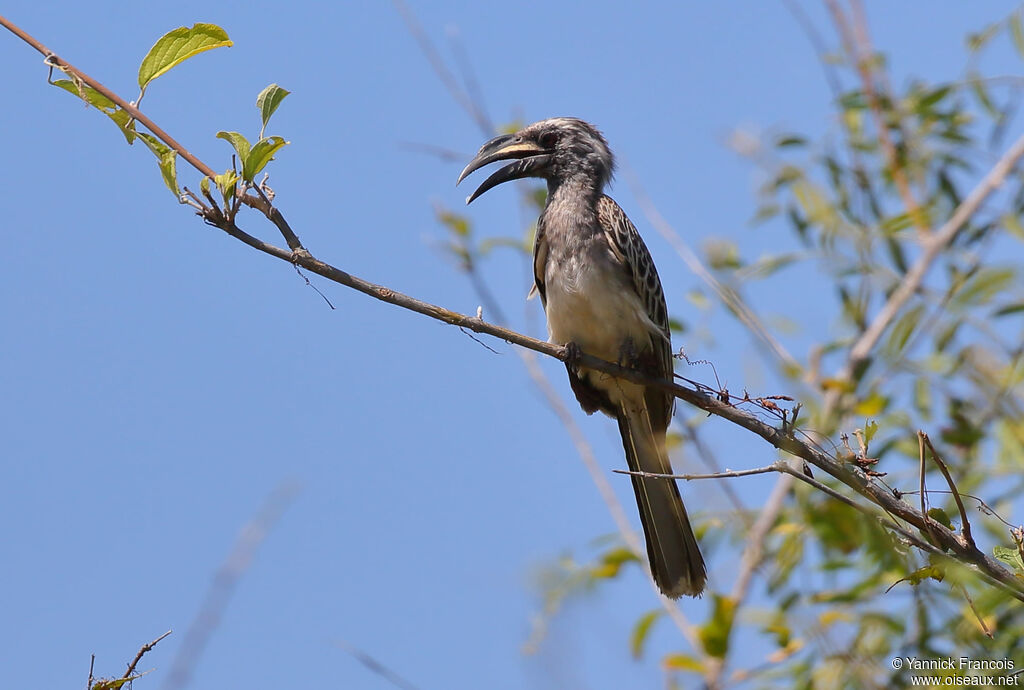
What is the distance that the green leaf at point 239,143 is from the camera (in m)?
2.60

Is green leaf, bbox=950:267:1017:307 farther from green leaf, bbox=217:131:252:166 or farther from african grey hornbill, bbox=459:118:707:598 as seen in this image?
green leaf, bbox=217:131:252:166

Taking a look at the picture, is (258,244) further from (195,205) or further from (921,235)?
(921,235)

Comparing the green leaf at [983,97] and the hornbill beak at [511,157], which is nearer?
the green leaf at [983,97]

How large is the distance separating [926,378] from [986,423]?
0.95ft

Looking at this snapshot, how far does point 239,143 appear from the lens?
2604 millimetres

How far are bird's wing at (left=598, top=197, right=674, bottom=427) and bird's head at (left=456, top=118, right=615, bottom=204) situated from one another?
0.32 meters

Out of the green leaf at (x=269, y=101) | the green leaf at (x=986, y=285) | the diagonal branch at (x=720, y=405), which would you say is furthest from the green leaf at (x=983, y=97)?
the green leaf at (x=269, y=101)

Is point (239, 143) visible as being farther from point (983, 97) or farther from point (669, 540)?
point (983, 97)

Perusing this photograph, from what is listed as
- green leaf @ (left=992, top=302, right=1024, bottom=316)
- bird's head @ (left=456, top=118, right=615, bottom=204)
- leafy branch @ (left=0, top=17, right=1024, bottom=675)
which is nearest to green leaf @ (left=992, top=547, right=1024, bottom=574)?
leafy branch @ (left=0, top=17, right=1024, bottom=675)

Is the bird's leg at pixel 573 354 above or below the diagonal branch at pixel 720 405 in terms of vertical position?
above

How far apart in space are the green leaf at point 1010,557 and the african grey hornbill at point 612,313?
1717 mm

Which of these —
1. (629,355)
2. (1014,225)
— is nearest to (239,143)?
(629,355)

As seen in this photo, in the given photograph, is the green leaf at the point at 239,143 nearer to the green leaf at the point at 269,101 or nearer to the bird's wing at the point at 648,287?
the green leaf at the point at 269,101

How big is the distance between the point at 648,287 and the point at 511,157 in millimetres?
953
